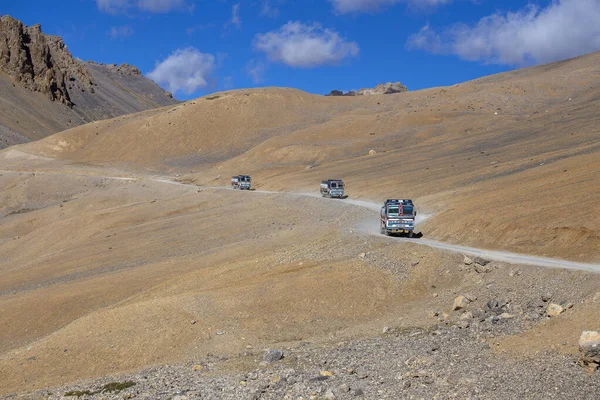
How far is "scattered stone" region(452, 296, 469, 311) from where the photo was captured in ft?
68.9

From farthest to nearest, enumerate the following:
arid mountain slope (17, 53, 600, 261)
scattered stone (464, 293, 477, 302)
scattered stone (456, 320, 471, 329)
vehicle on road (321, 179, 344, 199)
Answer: vehicle on road (321, 179, 344, 199) < arid mountain slope (17, 53, 600, 261) < scattered stone (464, 293, 477, 302) < scattered stone (456, 320, 471, 329)

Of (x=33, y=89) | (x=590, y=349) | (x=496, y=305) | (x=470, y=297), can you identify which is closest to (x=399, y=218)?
(x=470, y=297)

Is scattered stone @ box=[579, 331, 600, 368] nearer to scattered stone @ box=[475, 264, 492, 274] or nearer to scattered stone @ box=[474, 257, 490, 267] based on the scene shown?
scattered stone @ box=[475, 264, 492, 274]

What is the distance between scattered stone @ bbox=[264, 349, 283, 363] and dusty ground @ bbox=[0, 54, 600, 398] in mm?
287

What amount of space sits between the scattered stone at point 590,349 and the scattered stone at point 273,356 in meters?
7.46

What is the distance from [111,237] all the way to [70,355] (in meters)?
26.7

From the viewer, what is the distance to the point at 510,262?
24.7 m

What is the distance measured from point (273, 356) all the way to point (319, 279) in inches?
342

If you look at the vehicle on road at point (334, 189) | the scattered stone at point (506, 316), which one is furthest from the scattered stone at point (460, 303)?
the vehicle on road at point (334, 189)

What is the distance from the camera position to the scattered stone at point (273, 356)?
56.5 ft

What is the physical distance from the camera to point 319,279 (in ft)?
84.6

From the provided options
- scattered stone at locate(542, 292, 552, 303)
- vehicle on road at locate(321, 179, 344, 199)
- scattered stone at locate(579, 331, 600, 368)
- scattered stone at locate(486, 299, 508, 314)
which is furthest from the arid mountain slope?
scattered stone at locate(579, 331, 600, 368)

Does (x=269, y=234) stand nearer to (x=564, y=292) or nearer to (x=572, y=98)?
(x=564, y=292)

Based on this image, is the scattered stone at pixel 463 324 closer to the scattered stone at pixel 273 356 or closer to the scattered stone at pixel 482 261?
the scattered stone at pixel 273 356
